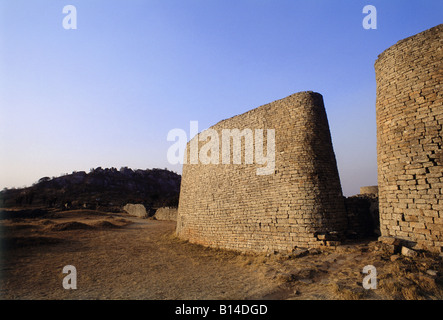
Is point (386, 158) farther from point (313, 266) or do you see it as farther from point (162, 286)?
point (162, 286)

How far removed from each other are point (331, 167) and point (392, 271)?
4221 mm

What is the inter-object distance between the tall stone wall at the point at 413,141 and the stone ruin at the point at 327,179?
0.07 feet

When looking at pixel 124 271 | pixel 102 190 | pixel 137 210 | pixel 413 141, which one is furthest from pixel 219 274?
pixel 102 190

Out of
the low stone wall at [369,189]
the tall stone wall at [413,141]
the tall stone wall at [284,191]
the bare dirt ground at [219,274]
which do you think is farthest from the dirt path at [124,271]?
the low stone wall at [369,189]

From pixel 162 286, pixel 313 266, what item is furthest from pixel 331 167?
pixel 162 286

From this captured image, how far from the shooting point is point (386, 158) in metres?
6.52

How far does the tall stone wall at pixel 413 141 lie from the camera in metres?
5.41

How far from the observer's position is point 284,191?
27.6 ft

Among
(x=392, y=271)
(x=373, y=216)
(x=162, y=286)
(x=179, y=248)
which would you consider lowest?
(x=179, y=248)

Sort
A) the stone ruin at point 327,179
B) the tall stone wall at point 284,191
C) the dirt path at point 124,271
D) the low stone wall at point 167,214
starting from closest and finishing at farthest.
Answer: the dirt path at point 124,271
the stone ruin at point 327,179
the tall stone wall at point 284,191
the low stone wall at point 167,214

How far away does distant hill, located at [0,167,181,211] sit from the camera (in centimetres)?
3562

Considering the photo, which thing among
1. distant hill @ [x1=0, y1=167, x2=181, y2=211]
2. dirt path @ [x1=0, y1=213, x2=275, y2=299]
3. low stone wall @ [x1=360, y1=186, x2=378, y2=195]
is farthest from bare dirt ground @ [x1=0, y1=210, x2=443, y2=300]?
distant hill @ [x1=0, y1=167, x2=181, y2=211]

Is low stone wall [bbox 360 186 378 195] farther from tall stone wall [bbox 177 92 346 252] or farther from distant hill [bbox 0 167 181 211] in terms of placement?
distant hill [bbox 0 167 181 211]

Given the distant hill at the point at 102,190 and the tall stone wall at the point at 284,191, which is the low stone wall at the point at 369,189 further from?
the distant hill at the point at 102,190
